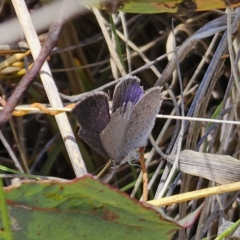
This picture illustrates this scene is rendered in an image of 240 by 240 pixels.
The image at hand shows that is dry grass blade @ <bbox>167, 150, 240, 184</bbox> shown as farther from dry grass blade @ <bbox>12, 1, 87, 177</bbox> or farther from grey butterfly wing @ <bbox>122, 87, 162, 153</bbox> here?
dry grass blade @ <bbox>12, 1, 87, 177</bbox>

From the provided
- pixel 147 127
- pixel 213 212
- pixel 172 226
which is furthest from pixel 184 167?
pixel 172 226

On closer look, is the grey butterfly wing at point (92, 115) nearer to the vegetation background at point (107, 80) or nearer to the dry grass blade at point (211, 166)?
the dry grass blade at point (211, 166)

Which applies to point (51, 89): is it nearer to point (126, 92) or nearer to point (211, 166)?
point (126, 92)

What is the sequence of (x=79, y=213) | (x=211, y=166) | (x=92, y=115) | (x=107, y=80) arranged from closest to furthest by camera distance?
1. (x=79, y=213)
2. (x=92, y=115)
3. (x=211, y=166)
4. (x=107, y=80)

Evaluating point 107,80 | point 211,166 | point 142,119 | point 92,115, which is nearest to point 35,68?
Result: point 92,115

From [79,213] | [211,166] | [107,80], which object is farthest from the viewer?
Answer: [107,80]

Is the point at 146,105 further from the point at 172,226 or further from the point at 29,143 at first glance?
the point at 29,143

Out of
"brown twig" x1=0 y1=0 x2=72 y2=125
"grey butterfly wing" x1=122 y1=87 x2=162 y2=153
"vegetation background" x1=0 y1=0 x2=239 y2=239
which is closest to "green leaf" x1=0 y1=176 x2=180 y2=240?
"brown twig" x1=0 y1=0 x2=72 y2=125
